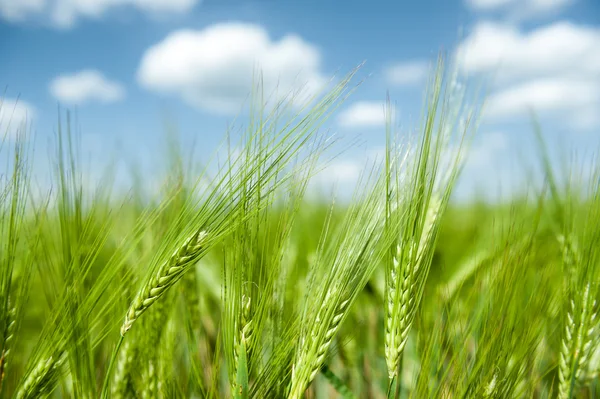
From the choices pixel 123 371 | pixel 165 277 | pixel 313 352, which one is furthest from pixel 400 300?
pixel 123 371

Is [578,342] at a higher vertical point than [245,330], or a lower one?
lower

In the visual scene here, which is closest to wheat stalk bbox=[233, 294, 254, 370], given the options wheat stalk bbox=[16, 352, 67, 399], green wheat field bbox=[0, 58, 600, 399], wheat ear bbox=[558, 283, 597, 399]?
green wheat field bbox=[0, 58, 600, 399]

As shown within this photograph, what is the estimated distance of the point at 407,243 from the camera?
0.88 meters

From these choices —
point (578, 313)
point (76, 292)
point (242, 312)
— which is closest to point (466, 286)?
point (578, 313)

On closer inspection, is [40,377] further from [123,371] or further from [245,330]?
[245,330]

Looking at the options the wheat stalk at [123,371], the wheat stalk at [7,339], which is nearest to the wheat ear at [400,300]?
the wheat stalk at [123,371]

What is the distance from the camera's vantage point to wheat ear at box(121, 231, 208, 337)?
0.82m

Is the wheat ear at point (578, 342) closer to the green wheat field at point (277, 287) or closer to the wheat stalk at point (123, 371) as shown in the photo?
the green wheat field at point (277, 287)

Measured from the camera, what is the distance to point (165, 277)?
835 millimetres

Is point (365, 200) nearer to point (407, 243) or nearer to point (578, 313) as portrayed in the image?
point (407, 243)

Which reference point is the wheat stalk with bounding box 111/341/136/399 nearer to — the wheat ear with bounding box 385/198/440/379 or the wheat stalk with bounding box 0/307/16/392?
the wheat stalk with bounding box 0/307/16/392

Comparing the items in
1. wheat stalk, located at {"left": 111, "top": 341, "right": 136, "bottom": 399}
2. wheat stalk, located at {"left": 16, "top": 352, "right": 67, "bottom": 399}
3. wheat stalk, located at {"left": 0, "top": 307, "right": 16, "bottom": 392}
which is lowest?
wheat stalk, located at {"left": 111, "top": 341, "right": 136, "bottom": 399}

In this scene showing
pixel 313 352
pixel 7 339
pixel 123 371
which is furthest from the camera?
pixel 123 371

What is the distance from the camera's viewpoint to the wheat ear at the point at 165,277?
82 cm
